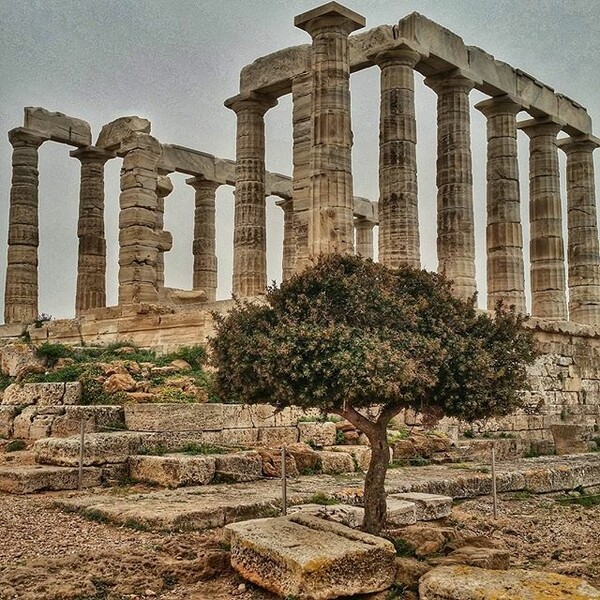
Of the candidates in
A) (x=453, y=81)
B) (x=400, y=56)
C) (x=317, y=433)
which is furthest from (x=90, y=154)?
(x=317, y=433)

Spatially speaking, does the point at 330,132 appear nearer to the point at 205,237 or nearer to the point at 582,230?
the point at 582,230

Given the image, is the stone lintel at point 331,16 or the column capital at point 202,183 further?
the column capital at point 202,183

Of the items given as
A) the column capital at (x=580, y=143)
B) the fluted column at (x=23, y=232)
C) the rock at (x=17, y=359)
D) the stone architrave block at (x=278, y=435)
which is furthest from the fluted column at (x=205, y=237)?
the stone architrave block at (x=278, y=435)

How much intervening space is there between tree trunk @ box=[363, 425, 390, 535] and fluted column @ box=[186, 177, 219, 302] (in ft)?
80.0

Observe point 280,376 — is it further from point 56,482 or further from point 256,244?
point 256,244

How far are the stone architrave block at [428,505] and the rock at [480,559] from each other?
8.24 feet

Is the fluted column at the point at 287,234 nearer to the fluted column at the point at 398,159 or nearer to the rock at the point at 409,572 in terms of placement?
the fluted column at the point at 398,159

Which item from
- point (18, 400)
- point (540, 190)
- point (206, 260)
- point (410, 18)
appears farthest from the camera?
point (206, 260)

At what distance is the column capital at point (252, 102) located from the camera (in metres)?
25.8

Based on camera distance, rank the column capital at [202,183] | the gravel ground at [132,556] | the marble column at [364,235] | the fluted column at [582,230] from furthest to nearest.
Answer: the marble column at [364,235] < the column capital at [202,183] < the fluted column at [582,230] < the gravel ground at [132,556]

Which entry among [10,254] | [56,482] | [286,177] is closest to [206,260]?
[286,177]

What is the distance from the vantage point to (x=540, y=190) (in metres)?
27.8

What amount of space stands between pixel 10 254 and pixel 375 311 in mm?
22168

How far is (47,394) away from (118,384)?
4.19 feet
